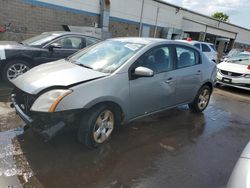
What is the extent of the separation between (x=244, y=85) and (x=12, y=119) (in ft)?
25.3

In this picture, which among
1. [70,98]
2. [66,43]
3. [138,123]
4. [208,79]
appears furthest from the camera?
[66,43]

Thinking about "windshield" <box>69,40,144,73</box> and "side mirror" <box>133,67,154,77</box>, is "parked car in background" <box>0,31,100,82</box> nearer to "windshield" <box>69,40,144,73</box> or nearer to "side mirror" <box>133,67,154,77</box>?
"windshield" <box>69,40,144,73</box>

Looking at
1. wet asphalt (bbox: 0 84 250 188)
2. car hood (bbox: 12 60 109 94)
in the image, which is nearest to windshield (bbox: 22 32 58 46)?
wet asphalt (bbox: 0 84 250 188)

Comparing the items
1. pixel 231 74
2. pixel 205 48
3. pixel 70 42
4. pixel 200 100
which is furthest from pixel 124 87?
pixel 205 48

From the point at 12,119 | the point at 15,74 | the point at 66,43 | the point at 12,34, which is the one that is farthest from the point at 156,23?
the point at 12,119

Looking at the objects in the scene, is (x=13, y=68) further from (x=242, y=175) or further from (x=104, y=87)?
(x=242, y=175)

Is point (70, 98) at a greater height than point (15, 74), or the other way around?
point (70, 98)

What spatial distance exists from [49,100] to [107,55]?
1402mm

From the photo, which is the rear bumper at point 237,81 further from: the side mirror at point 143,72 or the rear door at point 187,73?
the side mirror at point 143,72

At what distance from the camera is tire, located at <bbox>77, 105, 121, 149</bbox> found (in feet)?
10.2

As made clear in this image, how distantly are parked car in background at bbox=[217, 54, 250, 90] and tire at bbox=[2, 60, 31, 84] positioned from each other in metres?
6.92

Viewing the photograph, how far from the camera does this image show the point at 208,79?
5.29 meters

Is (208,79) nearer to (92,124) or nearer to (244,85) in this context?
(92,124)

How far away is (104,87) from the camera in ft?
10.4
